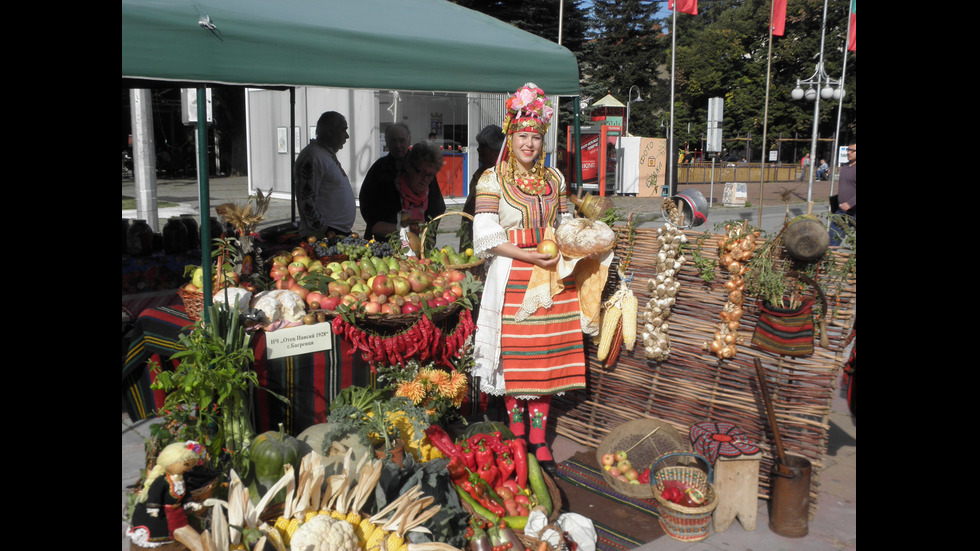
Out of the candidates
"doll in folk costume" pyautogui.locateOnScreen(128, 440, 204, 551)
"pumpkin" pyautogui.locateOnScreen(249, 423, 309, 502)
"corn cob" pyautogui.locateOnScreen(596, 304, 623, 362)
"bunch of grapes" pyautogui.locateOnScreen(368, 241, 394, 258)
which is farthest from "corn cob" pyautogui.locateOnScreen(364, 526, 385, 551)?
"bunch of grapes" pyautogui.locateOnScreen(368, 241, 394, 258)

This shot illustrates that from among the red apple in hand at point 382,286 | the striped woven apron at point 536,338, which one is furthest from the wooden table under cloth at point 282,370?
the striped woven apron at point 536,338

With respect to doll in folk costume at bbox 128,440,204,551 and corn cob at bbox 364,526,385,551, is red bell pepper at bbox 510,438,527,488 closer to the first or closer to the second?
corn cob at bbox 364,526,385,551

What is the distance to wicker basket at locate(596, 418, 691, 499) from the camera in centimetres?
417

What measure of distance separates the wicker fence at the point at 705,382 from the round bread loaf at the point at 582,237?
2.23 feet

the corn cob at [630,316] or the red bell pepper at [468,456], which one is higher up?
the corn cob at [630,316]

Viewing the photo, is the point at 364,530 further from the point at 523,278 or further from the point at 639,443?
the point at 639,443

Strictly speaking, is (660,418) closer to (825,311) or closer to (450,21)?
(825,311)

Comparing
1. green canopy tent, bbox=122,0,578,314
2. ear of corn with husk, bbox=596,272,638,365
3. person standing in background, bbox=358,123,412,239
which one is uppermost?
green canopy tent, bbox=122,0,578,314

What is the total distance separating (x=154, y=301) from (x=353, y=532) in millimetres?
2916

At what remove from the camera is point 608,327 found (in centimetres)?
442

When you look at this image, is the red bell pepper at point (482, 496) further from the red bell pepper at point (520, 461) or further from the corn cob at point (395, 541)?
the corn cob at point (395, 541)

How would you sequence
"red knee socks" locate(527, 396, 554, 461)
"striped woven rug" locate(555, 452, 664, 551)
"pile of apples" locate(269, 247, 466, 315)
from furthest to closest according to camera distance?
"red knee socks" locate(527, 396, 554, 461) < "pile of apples" locate(269, 247, 466, 315) < "striped woven rug" locate(555, 452, 664, 551)

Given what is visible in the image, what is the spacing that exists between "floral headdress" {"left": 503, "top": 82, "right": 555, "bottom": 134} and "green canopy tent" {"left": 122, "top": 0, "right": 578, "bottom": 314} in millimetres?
670

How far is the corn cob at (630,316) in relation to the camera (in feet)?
14.4
